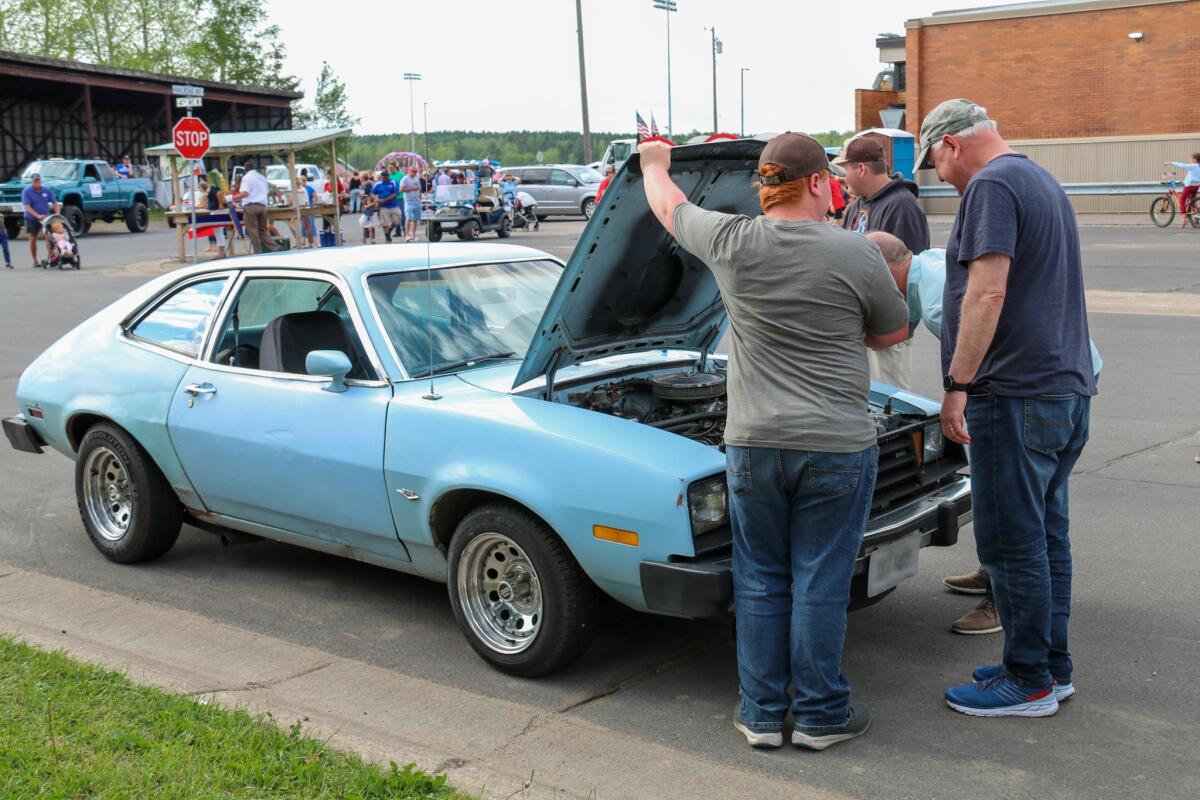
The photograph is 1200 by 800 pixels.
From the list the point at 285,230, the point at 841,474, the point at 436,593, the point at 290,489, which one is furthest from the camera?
the point at 285,230

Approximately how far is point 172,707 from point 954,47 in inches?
1583

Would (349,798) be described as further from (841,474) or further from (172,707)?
(841,474)

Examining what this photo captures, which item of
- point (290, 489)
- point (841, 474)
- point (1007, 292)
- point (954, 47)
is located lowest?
point (290, 489)

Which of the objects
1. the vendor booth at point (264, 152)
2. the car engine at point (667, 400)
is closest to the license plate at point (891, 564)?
the car engine at point (667, 400)

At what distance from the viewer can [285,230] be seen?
31.0m

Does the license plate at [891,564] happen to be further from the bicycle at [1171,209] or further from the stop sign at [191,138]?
the bicycle at [1171,209]

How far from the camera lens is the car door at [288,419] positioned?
475 cm

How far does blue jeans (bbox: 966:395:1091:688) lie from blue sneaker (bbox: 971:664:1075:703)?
0.06 m

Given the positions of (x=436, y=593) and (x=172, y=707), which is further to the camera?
(x=436, y=593)

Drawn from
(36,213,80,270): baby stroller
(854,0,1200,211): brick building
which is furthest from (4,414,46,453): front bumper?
(854,0,1200,211): brick building

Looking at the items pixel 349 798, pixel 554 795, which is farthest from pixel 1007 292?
pixel 349 798

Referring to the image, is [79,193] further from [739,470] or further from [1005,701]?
[1005,701]

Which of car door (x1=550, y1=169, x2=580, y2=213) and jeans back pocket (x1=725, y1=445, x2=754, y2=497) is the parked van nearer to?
car door (x1=550, y1=169, x2=580, y2=213)

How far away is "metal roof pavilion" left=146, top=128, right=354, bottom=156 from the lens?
78.6 ft
